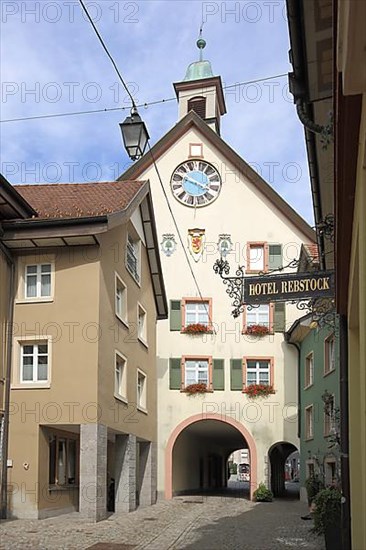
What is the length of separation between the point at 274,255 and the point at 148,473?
34.6 ft

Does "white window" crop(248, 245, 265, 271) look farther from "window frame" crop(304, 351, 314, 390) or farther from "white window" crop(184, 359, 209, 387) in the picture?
"window frame" crop(304, 351, 314, 390)

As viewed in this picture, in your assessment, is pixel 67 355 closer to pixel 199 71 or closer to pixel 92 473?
pixel 92 473

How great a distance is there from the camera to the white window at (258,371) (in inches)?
1195

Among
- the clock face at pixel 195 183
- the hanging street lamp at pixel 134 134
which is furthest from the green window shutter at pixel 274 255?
the hanging street lamp at pixel 134 134

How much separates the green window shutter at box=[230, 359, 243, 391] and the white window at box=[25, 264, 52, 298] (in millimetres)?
12839

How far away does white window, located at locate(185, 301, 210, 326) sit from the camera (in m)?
31.1

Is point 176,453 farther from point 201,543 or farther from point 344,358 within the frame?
point 344,358

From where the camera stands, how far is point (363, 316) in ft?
15.5

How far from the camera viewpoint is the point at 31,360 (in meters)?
A: 18.8

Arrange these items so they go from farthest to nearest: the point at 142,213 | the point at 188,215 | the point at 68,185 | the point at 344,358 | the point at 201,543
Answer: the point at 188,215 → the point at 142,213 → the point at 68,185 → the point at 201,543 → the point at 344,358

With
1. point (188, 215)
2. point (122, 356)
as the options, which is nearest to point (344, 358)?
point (122, 356)

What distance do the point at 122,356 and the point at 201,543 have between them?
7453mm

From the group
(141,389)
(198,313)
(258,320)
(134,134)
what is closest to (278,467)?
(258,320)

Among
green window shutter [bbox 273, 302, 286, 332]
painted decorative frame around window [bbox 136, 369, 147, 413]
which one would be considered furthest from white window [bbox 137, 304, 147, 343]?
green window shutter [bbox 273, 302, 286, 332]
